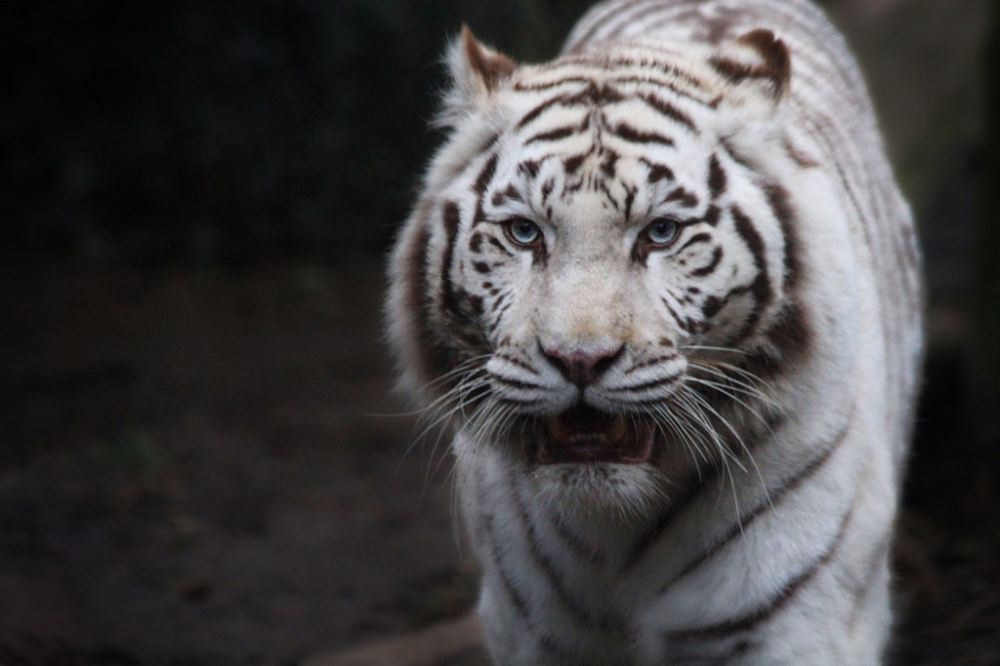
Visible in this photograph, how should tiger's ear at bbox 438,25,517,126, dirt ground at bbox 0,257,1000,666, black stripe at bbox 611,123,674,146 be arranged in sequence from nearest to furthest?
black stripe at bbox 611,123,674,146, tiger's ear at bbox 438,25,517,126, dirt ground at bbox 0,257,1000,666

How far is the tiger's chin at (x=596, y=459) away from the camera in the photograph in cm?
196

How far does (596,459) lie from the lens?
1.98 meters

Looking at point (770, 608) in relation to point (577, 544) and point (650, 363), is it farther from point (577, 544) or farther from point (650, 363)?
point (650, 363)

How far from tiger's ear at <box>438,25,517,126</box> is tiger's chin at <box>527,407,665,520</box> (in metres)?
0.65

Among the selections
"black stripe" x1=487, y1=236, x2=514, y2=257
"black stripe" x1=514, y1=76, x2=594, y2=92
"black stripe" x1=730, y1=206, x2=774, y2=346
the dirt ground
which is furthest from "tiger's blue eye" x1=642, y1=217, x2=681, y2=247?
the dirt ground

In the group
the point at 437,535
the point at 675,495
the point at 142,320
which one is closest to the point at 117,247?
the point at 142,320

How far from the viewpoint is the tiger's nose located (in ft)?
5.97

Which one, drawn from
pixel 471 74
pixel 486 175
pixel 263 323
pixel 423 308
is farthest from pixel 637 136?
pixel 263 323

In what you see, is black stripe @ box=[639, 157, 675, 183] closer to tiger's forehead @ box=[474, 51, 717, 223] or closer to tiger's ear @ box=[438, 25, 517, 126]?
tiger's forehead @ box=[474, 51, 717, 223]

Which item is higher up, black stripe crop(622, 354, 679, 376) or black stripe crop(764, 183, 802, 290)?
black stripe crop(764, 183, 802, 290)

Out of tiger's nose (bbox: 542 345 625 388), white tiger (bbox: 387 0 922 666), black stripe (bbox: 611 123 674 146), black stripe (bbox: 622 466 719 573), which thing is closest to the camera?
tiger's nose (bbox: 542 345 625 388)

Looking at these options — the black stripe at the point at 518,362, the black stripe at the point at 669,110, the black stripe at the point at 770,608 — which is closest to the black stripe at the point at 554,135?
the black stripe at the point at 669,110

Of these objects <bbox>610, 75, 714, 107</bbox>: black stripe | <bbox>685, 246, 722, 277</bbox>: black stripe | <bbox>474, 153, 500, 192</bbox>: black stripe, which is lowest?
<bbox>685, 246, 722, 277</bbox>: black stripe

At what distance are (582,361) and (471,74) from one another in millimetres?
711
